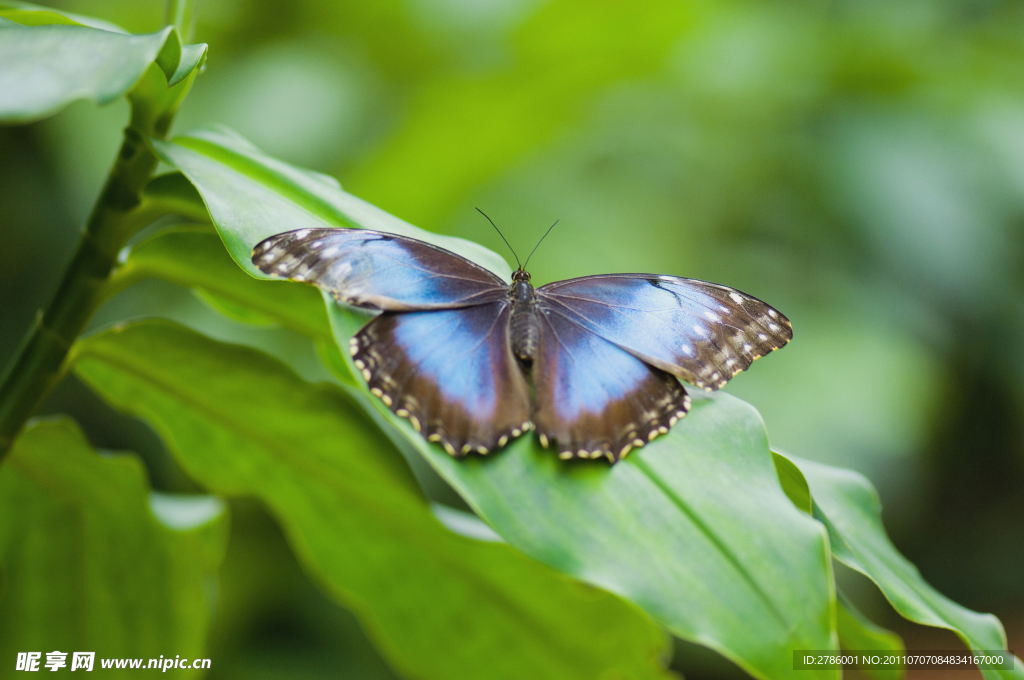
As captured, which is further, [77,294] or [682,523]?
[77,294]

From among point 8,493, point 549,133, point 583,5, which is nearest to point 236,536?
point 8,493

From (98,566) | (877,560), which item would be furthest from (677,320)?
(98,566)

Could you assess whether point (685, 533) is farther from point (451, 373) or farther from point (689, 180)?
point (689, 180)

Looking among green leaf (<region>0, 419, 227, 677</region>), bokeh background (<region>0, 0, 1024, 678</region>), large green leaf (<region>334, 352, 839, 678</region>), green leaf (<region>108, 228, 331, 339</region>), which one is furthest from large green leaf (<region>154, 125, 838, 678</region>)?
bokeh background (<region>0, 0, 1024, 678</region>)

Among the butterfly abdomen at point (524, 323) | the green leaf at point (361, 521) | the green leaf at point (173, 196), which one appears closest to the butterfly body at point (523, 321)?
the butterfly abdomen at point (524, 323)

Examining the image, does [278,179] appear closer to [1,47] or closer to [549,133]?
[1,47]

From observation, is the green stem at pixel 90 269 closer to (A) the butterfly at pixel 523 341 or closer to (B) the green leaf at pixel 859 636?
(A) the butterfly at pixel 523 341

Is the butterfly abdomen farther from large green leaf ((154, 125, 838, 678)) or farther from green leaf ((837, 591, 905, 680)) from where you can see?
green leaf ((837, 591, 905, 680))
